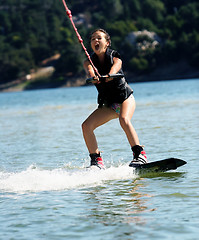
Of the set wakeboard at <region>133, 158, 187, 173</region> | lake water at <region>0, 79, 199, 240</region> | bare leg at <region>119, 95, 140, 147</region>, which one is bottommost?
lake water at <region>0, 79, 199, 240</region>

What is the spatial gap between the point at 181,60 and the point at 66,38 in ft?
143

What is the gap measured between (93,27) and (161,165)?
131 m

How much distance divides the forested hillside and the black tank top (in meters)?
77.7

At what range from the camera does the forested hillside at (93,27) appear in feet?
353

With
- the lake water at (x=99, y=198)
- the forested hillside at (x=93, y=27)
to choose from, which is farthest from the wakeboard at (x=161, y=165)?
the forested hillside at (x=93, y=27)

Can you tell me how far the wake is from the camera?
7160 mm

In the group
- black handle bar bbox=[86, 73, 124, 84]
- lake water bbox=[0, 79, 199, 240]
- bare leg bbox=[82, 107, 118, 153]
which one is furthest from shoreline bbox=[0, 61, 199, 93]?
black handle bar bbox=[86, 73, 124, 84]

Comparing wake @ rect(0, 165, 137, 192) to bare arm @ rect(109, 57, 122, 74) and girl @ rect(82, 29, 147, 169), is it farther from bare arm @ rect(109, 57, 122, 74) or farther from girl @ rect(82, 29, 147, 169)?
bare arm @ rect(109, 57, 122, 74)

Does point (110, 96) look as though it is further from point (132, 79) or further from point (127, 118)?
point (132, 79)

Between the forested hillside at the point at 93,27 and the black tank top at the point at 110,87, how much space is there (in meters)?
77.7

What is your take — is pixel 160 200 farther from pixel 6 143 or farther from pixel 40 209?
pixel 6 143

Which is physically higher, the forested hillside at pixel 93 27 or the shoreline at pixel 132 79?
the forested hillside at pixel 93 27

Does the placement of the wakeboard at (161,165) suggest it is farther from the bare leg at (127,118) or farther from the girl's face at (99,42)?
the girl's face at (99,42)

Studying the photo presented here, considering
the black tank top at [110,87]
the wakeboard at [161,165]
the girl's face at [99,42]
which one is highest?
the girl's face at [99,42]
